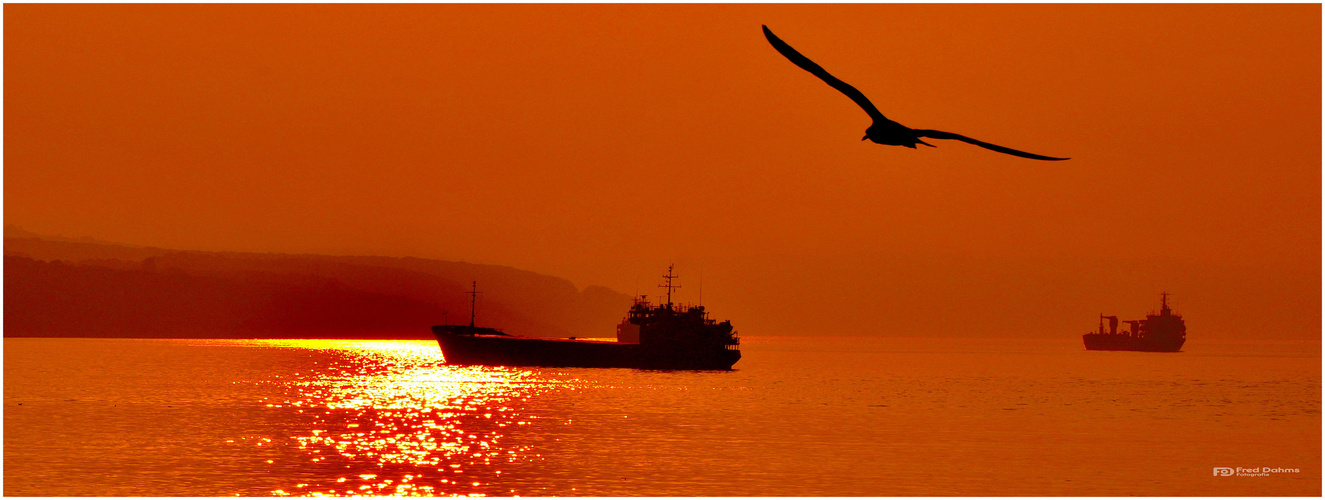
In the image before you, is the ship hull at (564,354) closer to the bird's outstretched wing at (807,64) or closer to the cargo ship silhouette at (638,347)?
the cargo ship silhouette at (638,347)

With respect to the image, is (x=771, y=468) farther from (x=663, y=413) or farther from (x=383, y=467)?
(x=663, y=413)

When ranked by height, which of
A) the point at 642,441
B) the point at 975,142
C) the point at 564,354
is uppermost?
the point at 975,142

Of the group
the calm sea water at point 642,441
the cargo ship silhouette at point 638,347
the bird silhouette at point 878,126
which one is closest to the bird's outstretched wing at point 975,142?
the bird silhouette at point 878,126

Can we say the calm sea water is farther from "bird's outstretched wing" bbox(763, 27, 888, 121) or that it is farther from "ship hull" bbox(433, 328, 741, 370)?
"bird's outstretched wing" bbox(763, 27, 888, 121)

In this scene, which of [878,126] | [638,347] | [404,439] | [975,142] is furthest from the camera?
[638,347]

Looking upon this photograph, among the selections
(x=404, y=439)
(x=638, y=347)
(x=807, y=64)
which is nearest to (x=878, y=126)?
(x=807, y=64)

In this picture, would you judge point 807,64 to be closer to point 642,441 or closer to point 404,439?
point 642,441

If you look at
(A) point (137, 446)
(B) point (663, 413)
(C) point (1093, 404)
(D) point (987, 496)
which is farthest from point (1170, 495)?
(C) point (1093, 404)
